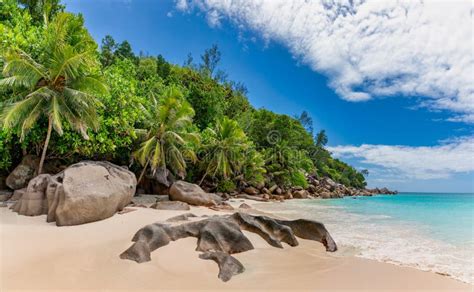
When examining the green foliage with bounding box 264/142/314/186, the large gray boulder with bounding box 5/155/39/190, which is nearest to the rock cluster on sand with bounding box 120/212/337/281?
the large gray boulder with bounding box 5/155/39/190

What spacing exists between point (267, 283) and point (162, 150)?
14962 millimetres

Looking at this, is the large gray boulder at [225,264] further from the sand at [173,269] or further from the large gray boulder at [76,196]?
the large gray boulder at [76,196]

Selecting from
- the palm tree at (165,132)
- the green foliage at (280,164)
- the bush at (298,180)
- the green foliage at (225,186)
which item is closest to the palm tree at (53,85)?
the palm tree at (165,132)

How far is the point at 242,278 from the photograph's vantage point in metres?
5.14

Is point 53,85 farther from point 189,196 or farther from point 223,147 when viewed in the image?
point 223,147

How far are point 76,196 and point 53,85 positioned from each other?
6486mm

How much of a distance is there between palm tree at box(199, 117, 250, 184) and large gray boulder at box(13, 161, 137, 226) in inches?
577

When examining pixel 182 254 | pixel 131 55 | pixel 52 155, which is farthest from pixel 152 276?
pixel 131 55

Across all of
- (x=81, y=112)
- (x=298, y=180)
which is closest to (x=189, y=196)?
(x=81, y=112)

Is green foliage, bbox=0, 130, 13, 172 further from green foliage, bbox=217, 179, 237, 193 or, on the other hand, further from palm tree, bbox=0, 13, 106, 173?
green foliage, bbox=217, 179, 237, 193

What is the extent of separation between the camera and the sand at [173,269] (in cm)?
477

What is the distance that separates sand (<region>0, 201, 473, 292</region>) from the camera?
477 centimetres

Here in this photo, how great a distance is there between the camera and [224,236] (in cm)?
677

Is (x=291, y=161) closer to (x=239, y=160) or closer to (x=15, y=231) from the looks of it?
(x=239, y=160)
